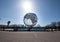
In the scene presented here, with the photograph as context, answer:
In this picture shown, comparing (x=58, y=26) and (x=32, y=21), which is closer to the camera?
(x=32, y=21)

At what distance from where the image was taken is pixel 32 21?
221 ft

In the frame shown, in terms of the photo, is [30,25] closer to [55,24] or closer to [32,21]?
[32,21]

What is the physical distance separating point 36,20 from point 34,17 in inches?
67.7

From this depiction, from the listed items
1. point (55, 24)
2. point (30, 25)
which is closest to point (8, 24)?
point (30, 25)

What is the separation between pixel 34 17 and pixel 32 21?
9.24ft

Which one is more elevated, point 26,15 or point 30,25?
point 26,15

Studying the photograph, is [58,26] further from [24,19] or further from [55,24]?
[24,19]

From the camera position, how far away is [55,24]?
86.8 meters

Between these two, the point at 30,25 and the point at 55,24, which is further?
the point at 55,24

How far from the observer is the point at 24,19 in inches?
2574

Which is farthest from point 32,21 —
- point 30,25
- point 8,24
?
point 8,24

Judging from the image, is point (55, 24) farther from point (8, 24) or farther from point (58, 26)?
point (8, 24)

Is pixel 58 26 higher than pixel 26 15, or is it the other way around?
pixel 26 15

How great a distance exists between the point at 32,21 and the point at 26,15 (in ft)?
13.7
